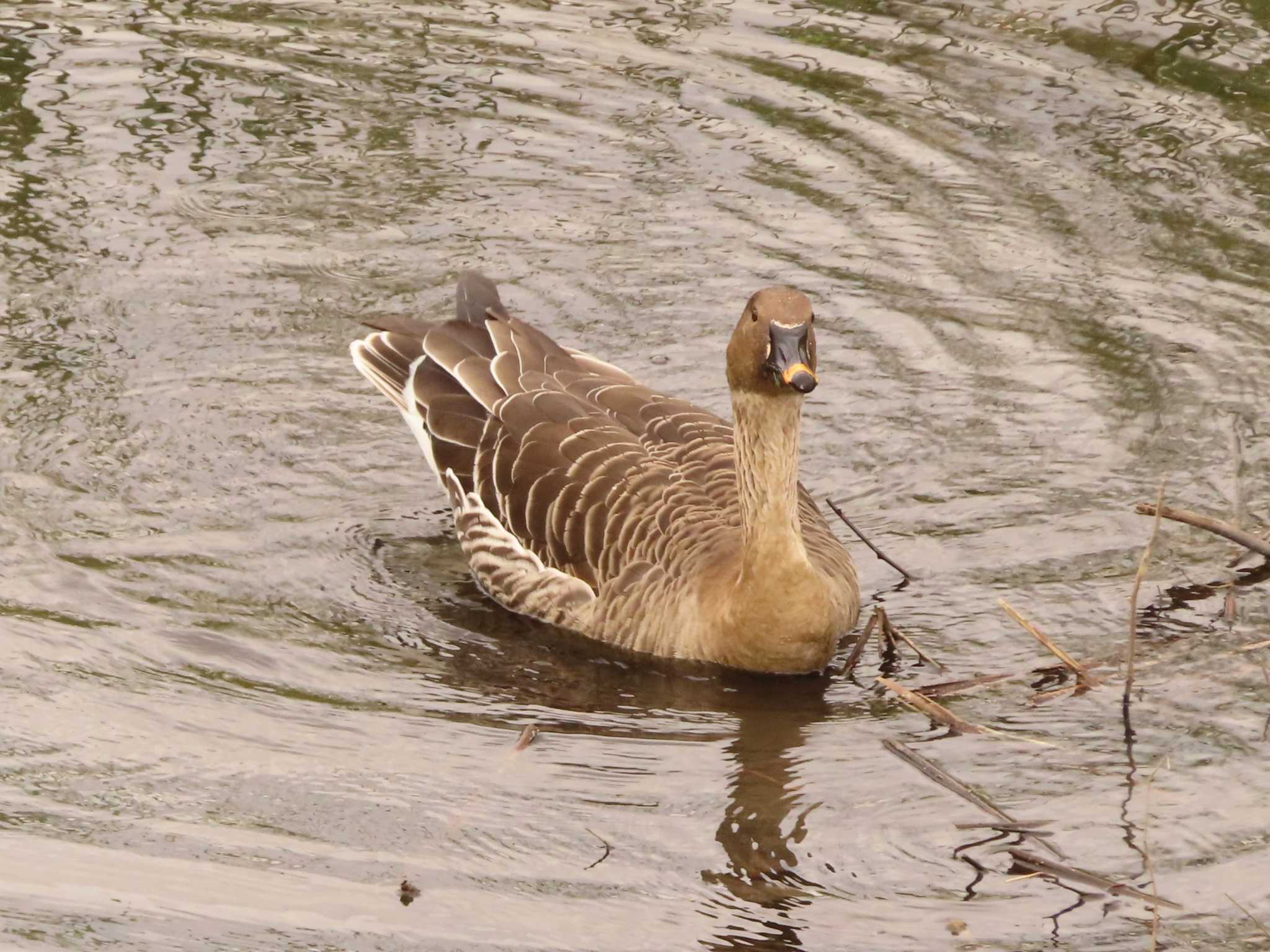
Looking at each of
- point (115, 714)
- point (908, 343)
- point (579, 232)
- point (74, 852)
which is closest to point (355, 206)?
point (579, 232)

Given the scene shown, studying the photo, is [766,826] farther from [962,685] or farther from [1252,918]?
[1252,918]

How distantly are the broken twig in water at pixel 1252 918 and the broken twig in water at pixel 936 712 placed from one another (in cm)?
112

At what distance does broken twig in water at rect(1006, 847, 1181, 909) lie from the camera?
5.67 meters

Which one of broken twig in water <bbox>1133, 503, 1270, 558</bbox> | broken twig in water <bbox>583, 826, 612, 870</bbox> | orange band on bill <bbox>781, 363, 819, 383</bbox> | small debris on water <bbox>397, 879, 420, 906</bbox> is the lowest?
small debris on water <bbox>397, 879, 420, 906</bbox>

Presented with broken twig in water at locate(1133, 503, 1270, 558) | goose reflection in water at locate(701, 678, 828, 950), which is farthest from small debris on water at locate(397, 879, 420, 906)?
broken twig in water at locate(1133, 503, 1270, 558)

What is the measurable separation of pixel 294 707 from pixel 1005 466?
3573 mm

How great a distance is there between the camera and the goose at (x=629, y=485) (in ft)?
24.7

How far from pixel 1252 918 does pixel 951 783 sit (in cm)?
102

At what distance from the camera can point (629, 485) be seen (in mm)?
8078

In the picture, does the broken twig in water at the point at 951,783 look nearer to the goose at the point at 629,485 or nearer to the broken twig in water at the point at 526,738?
the goose at the point at 629,485

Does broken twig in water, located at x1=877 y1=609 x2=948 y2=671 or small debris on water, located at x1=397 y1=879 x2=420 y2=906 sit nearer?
small debris on water, located at x1=397 y1=879 x2=420 y2=906

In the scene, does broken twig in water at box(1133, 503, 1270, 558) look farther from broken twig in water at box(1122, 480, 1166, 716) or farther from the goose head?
the goose head

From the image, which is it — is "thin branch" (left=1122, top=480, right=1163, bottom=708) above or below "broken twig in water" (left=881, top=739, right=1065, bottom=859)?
above

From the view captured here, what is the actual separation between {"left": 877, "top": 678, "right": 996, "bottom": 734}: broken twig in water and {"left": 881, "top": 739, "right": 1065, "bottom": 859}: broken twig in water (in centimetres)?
15
